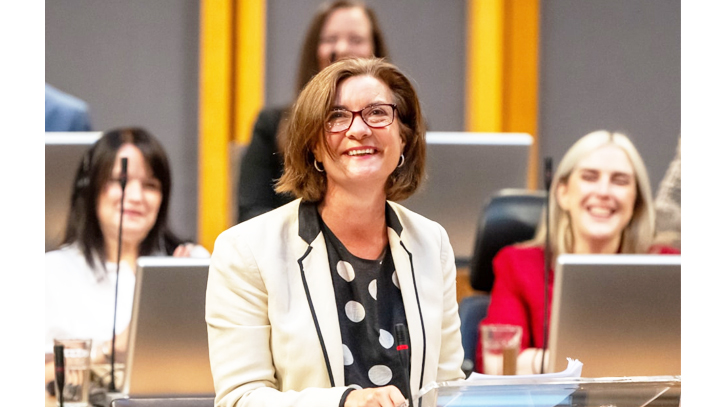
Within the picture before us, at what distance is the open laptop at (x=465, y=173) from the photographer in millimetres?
2178

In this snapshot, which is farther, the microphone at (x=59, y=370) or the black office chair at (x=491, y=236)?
the black office chair at (x=491, y=236)

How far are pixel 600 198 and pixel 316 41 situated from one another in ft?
2.64

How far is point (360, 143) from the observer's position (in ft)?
4.57

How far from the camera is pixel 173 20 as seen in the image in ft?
11.5

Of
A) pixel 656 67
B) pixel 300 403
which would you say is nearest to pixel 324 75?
pixel 300 403

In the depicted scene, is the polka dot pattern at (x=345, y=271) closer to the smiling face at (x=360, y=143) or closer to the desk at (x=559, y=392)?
the smiling face at (x=360, y=143)

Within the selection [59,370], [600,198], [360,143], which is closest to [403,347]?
[360,143]

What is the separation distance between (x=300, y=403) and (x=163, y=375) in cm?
48

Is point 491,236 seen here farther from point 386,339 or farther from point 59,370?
point 59,370

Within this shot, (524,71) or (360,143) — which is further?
(524,71)

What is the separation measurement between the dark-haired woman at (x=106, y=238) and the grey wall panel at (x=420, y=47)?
1.14 meters

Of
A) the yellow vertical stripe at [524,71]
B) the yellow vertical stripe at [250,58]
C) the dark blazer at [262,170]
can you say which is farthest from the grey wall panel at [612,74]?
the dark blazer at [262,170]

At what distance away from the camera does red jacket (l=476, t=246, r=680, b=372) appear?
7.18 feet
